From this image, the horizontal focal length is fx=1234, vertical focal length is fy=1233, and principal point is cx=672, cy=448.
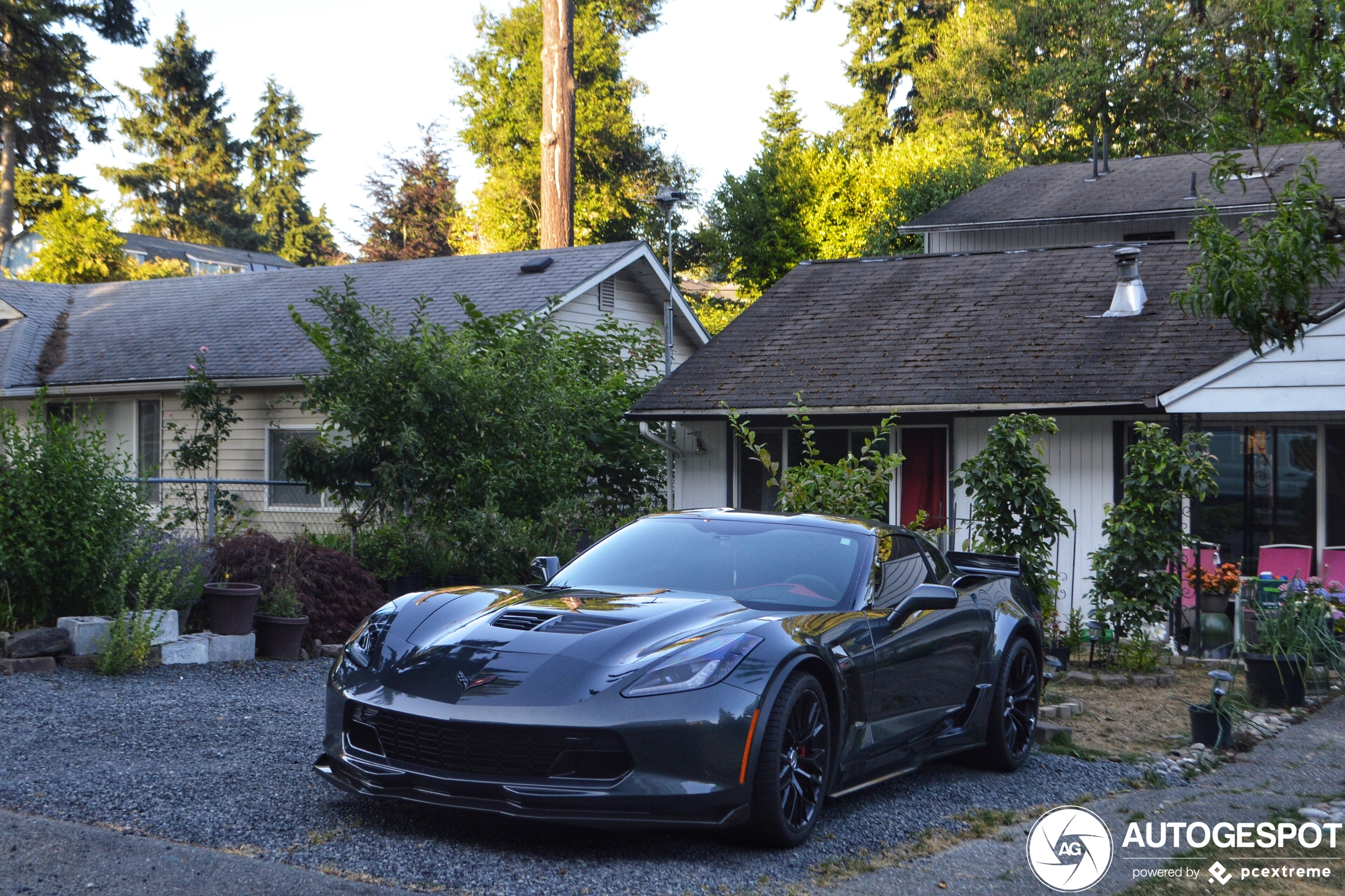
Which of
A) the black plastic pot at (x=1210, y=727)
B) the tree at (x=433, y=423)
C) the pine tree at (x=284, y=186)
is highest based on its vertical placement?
the pine tree at (x=284, y=186)

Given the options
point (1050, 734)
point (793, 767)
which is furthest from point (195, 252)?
point (793, 767)

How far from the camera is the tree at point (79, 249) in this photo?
35000 mm

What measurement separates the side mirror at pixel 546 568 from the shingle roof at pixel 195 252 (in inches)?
1705

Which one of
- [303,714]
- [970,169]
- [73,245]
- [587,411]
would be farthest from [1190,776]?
[73,245]

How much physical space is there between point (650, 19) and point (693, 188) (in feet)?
21.2

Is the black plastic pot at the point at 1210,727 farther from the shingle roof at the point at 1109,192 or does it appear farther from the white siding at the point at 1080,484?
the shingle roof at the point at 1109,192

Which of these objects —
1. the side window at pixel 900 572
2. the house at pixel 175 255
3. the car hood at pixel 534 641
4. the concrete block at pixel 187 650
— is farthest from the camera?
the house at pixel 175 255

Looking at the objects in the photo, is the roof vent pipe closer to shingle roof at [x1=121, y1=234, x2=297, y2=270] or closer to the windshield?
the windshield

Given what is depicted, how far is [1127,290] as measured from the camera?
13680 millimetres

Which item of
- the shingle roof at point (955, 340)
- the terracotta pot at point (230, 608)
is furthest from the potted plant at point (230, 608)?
the shingle roof at point (955, 340)

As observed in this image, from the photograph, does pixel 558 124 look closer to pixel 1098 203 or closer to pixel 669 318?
pixel 669 318

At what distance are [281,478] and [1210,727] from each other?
14199mm

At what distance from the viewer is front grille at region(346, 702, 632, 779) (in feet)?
14.8

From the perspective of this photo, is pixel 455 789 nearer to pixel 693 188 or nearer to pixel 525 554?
pixel 525 554
